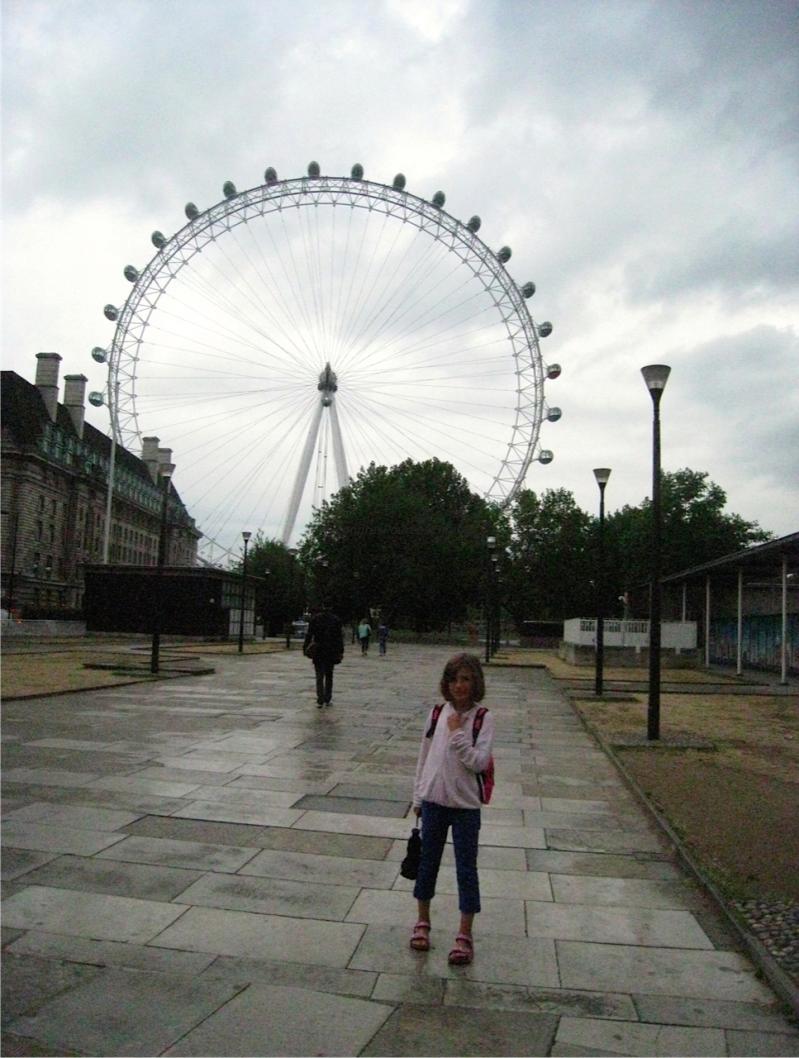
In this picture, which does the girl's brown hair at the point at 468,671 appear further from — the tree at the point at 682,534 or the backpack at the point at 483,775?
the tree at the point at 682,534

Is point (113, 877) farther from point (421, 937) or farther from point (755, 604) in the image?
point (755, 604)

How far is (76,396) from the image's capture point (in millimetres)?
102438

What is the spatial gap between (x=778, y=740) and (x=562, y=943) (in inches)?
420

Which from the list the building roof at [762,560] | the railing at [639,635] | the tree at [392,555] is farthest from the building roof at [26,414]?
the building roof at [762,560]

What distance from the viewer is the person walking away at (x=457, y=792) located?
5309mm

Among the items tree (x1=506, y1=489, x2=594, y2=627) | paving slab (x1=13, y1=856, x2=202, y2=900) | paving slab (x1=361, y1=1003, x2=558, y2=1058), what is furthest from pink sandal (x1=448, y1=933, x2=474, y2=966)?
tree (x1=506, y1=489, x2=594, y2=627)

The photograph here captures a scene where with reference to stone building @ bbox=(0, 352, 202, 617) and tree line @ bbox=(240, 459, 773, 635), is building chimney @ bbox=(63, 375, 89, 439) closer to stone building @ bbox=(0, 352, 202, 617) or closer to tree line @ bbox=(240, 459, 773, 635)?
stone building @ bbox=(0, 352, 202, 617)

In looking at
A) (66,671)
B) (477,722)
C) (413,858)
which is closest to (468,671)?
(477,722)

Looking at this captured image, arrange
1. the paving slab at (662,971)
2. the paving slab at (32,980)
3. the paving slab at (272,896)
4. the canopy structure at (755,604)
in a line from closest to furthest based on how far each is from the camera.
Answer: the paving slab at (32,980), the paving slab at (662,971), the paving slab at (272,896), the canopy structure at (755,604)

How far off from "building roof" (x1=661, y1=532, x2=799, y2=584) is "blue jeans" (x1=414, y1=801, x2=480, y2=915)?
67.6 feet

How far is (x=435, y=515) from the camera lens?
86562 millimetres

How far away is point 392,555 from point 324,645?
61.2 metres

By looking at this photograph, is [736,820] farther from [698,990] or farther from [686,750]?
[686,750]

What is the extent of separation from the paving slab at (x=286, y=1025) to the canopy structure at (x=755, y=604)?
21.8 metres
